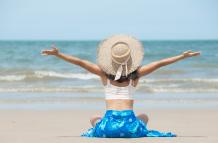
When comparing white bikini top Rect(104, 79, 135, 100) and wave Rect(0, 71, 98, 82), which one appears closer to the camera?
white bikini top Rect(104, 79, 135, 100)

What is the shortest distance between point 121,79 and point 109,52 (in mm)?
331

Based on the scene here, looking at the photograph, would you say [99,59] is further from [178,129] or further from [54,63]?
[54,63]

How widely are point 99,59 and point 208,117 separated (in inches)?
127

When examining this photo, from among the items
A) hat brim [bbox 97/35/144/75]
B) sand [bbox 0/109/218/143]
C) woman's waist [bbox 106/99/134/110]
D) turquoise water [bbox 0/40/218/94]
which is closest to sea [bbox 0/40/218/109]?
turquoise water [bbox 0/40/218/94]

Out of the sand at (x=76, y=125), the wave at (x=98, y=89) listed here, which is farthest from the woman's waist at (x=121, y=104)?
the wave at (x=98, y=89)

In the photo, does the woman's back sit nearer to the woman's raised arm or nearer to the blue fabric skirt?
the blue fabric skirt

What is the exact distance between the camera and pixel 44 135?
693 centimetres

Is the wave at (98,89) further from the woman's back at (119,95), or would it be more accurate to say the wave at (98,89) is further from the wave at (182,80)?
the woman's back at (119,95)

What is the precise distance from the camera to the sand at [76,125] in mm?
6449

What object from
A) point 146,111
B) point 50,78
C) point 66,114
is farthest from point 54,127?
point 50,78

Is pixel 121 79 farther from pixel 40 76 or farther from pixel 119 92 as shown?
pixel 40 76

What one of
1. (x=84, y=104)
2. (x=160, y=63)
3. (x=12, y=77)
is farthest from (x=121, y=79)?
(x=12, y=77)

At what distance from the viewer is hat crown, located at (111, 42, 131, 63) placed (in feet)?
20.9

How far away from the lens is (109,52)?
6484mm
